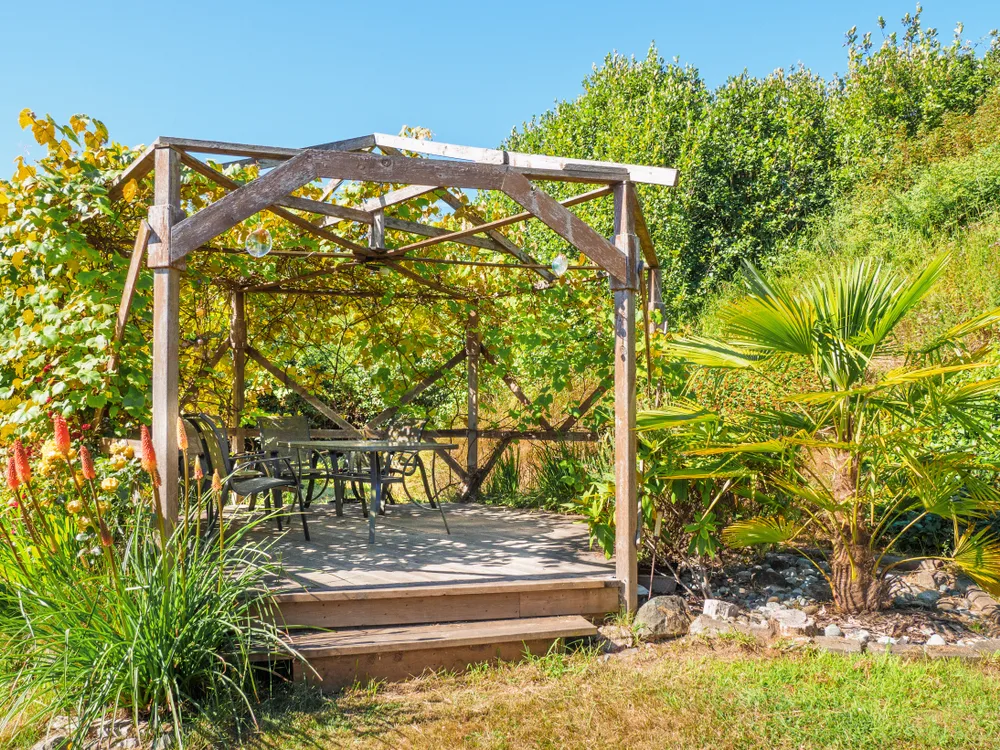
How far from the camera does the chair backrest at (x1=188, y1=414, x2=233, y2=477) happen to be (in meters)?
5.02

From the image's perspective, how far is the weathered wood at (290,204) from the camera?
13.2 ft

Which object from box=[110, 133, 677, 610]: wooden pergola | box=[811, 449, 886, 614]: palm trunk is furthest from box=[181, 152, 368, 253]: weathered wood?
box=[811, 449, 886, 614]: palm trunk

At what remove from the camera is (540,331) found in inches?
279

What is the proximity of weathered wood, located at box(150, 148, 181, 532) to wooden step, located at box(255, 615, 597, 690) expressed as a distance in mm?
927

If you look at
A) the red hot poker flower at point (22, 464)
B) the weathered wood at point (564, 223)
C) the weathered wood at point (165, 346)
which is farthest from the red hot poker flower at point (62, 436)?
the weathered wood at point (564, 223)

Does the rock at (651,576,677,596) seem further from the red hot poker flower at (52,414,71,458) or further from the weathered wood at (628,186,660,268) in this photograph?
the red hot poker flower at (52,414,71,458)

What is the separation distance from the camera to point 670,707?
3322 millimetres

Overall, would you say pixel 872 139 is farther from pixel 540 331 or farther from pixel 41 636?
pixel 41 636

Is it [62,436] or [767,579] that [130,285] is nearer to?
[62,436]

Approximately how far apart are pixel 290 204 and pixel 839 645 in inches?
164

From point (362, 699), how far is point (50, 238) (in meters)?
3.01

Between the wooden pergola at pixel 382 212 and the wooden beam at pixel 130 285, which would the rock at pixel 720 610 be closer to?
the wooden pergola at pixel 382 212

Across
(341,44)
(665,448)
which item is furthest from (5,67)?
(665,448)

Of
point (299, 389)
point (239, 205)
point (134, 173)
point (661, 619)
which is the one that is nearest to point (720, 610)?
point (661, 619)
